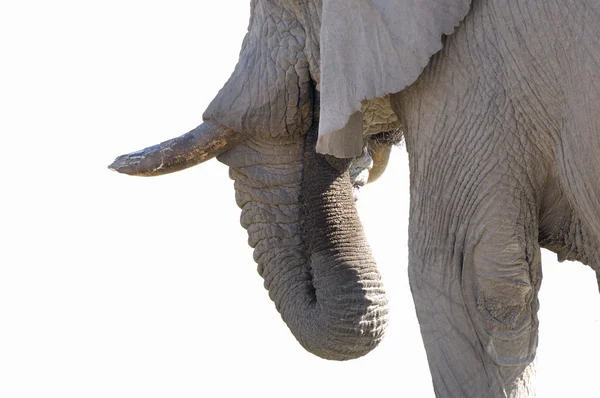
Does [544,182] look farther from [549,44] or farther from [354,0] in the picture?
[354,0]

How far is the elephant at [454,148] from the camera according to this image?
9.46ft

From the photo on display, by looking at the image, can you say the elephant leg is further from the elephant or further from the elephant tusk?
A: the elephant tusk

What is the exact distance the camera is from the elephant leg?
3006mm

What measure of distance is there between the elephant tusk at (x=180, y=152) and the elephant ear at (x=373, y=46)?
468 millimetres

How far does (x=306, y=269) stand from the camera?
139 inches

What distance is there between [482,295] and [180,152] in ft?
2.75

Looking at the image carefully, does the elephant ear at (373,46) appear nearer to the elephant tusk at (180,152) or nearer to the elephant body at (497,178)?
the elephant body at (497,178)

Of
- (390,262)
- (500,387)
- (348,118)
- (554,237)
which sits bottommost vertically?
(500,387)

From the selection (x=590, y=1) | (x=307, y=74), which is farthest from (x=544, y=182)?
(x=307, y=74)

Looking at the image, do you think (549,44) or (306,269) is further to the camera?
(306,269)

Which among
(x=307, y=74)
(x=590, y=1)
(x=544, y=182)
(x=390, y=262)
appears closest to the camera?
(x=590, y=1)

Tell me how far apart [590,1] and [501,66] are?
8.8 inches

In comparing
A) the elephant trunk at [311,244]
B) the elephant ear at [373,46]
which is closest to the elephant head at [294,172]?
the elephant trunk at [311,244]

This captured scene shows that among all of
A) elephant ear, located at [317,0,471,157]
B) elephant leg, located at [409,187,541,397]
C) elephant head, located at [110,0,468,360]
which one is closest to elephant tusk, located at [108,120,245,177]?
elephant head, located at [110,0,468,360]
